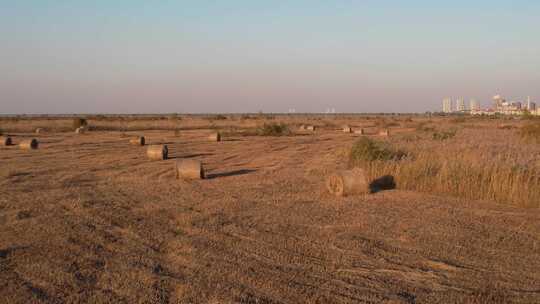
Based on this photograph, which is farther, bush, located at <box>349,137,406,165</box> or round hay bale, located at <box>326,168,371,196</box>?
bush, located at <box>349,137,406,165</box>

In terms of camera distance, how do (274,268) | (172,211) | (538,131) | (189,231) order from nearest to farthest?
(274,268)
(189,231)
(172,211)
(538,131)

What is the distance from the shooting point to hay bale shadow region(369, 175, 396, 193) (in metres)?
13.9

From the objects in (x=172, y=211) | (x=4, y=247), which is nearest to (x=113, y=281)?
(x=4, y=247)

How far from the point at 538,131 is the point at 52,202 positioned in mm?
27213

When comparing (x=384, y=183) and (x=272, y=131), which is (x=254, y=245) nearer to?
(x=384, y=183)

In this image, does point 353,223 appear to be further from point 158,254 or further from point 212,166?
point 212,166

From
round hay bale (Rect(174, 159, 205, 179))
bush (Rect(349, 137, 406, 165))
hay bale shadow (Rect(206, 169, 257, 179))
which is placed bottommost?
hay bale shadow (Rect(206, 169, 257, 179))

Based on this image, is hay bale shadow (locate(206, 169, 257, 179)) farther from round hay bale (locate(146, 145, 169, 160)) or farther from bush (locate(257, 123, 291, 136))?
bush (locate(257, 123, 291, 136))

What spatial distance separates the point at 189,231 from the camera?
8.72 meters

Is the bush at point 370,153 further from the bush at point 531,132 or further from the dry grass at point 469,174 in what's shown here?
the bush at point 531,132

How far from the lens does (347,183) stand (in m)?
12.3

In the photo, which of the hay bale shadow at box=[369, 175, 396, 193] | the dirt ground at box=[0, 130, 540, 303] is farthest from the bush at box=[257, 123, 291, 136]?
the hay bale shadow at box=[369, 175, 396, 193]

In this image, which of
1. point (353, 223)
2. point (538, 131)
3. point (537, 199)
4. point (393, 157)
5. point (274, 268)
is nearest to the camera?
point (274, 268)

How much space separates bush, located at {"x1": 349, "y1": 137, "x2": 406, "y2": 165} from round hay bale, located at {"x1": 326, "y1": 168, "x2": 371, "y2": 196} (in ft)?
10.9
